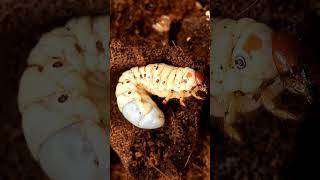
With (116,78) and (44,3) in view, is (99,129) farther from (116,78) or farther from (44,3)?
(44,3)

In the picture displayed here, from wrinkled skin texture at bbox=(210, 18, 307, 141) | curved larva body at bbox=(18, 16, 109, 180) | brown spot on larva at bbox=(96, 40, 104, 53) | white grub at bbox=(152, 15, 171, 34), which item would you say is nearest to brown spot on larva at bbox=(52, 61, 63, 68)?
curved larva body at bbox=(18, 16, 109, 180)

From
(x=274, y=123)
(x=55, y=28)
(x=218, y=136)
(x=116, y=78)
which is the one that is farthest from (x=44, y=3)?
(x=274, y=123)

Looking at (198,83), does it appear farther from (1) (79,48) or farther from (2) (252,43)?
(1) (79,48)

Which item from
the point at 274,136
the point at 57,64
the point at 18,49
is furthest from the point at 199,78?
the point at 18,49

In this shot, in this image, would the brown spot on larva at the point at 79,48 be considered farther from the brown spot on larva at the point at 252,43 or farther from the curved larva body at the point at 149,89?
the brown spot on larva at the point at 252,43

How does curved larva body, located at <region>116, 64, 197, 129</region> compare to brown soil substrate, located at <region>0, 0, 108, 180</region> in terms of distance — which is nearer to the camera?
curved larva body, located at <region>116, 64, 197, 129</region>

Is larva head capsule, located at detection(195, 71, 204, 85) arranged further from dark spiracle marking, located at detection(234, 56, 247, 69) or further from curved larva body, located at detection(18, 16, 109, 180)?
curved larva body, located at detection(18, 16, 109, 180)
